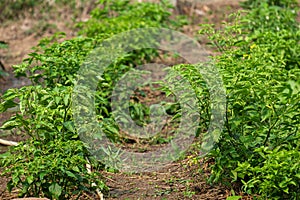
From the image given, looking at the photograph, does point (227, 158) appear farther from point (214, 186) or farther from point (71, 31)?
point (71, 31)

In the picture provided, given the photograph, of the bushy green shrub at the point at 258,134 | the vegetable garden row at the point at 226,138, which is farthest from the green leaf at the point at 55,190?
the bushy green shrub at the point at 258,134

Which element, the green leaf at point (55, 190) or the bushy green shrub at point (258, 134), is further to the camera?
the green leaf at point (55, 190)

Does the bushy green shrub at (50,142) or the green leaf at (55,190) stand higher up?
the bushy green shrub at (50,142)

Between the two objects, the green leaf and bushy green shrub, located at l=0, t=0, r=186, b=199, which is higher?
bushy green shrub, located at l=0, t=0, r=186, b=199

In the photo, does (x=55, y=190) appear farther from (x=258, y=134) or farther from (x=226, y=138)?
(x=258, y=134)

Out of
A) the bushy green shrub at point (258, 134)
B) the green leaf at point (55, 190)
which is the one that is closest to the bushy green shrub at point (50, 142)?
the green leaf at point (55, 190)

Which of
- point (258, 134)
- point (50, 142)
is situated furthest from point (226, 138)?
point (50, 142)

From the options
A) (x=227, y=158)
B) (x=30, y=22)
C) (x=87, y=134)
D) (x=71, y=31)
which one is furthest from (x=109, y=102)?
(x=30, y=22)

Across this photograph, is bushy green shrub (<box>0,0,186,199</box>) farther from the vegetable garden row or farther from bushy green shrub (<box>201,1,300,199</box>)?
bushy green shrub (<box>201,1,300,199</box>)

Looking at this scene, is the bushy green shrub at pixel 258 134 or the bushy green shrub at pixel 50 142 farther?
the bushy green shrub at pixel 50 142

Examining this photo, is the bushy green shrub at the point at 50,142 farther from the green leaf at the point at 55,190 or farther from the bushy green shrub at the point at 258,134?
the bushy green shrub at the point at 258,134

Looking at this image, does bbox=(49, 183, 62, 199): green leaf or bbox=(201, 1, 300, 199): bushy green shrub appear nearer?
bbox=(201, 1, 300, 199): bushy green shrub

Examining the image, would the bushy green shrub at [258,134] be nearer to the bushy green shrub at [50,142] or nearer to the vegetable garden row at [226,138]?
the vegetable garden row at [226,138]

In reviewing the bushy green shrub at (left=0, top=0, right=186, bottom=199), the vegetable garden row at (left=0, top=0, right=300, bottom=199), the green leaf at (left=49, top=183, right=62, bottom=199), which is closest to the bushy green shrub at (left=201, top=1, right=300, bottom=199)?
the vegetable garden row at (left=0, top=0, right=300, bottom=199)
